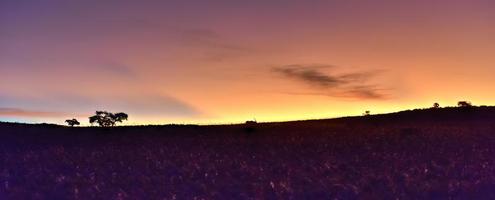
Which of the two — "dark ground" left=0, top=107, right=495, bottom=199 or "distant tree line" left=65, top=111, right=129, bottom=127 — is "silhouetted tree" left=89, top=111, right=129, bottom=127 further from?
"dark ground" left=0, top=107, right=495, bottom=199

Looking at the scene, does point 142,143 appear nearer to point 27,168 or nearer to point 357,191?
point 27,168

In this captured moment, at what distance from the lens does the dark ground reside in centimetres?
1528

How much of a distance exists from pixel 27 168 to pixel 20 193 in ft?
11.0

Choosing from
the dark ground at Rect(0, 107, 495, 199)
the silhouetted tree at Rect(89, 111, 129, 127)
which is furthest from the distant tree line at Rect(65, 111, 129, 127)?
the dark ground at Rect(0, 107, 495, 199)

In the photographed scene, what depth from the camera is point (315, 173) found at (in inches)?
685

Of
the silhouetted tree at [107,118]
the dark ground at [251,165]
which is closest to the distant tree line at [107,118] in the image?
the silhouetted tree at [107,118]

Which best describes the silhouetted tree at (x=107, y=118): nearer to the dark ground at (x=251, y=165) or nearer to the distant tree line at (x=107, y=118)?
the distant tree line at (x=107, y=118)

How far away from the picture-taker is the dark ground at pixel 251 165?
15.3 metres

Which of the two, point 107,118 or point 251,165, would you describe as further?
point 107,118

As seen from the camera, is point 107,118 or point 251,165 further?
point 107,118

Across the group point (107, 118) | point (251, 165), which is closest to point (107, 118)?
point (107, 118)

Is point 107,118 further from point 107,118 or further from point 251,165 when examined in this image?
point 251,165

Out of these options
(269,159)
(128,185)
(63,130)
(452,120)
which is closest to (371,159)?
(269,159)

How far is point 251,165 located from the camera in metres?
18.8
